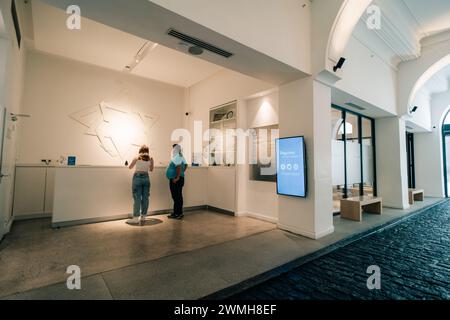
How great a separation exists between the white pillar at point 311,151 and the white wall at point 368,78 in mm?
892

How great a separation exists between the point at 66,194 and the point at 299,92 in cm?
439

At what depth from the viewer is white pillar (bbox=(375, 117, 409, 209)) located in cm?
606

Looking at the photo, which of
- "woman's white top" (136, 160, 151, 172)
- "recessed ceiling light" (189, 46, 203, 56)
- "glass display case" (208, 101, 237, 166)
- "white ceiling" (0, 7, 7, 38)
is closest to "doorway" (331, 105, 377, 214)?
"glass display case" (208, 101, 237, 166)

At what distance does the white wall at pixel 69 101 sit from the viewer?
4.84m

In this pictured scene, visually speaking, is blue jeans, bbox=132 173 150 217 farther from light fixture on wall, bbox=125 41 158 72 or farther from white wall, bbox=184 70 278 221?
light fixture on wall, bbox=125 41 158 72

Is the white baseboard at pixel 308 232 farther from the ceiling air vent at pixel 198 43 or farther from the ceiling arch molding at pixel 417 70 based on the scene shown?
the ceiling arch molding at pixel 417 70

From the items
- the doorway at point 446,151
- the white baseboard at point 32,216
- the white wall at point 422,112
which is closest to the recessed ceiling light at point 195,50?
the white baseboard at point 32,216

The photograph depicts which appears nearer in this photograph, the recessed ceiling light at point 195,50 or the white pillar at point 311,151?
the recessed ceiling light at point 195,50

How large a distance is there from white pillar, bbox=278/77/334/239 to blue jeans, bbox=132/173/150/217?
2581 millimetres

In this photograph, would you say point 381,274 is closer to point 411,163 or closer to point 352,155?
point 352,155

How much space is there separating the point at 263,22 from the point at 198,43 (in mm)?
930

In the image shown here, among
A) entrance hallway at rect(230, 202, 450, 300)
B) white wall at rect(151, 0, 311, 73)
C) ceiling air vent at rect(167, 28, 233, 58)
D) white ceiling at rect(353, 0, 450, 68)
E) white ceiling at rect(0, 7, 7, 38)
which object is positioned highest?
white ceiling at rect(353, 0, 450, 68)

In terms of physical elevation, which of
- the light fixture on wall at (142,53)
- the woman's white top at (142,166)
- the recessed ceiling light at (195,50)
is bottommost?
the woman's white top at (142,166)

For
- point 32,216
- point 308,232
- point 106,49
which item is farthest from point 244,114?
point 32,216
